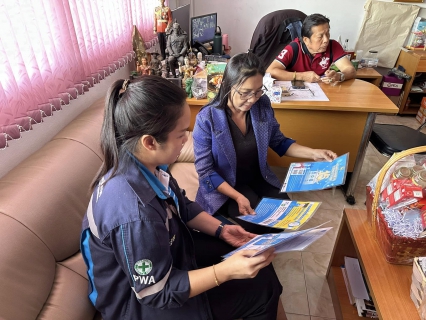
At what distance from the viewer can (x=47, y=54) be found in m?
1.32

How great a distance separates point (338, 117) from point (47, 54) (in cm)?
165

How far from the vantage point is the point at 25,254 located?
868mm

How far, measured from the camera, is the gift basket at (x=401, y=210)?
0.94 meters

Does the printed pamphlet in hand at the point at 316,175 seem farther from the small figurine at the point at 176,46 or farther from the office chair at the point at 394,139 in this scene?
the small figurine at the point at 176,46

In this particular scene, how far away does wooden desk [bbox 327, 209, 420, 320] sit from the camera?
2.94 ft

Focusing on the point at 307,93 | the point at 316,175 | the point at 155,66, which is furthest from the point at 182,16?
the point at 316,175

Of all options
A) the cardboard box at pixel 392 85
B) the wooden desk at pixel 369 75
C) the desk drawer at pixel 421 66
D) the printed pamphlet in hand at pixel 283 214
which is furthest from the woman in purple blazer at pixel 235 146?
the desk drawer at pixel 421 66

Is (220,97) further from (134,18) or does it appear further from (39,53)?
(134,18)

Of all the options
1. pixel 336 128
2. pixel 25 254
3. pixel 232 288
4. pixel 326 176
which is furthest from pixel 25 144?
pixel 336 128

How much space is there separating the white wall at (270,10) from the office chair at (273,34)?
0.70 metres

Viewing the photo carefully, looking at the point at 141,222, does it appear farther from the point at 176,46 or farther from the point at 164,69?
the point at 176,46

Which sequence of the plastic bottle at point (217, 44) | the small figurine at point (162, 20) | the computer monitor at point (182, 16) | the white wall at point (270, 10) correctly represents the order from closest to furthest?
the small figurine at point (162, 20) < the computer monitor at point (182, 16) < the plastic bottle at point (217, 44) < the white wall at point (270, 10)

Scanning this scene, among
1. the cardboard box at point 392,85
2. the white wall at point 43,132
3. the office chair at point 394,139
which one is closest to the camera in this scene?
the white wall at point 43,132

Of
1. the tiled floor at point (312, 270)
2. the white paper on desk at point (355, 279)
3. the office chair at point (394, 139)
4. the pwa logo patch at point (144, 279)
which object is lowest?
the tiled floor at point (312, 270)
